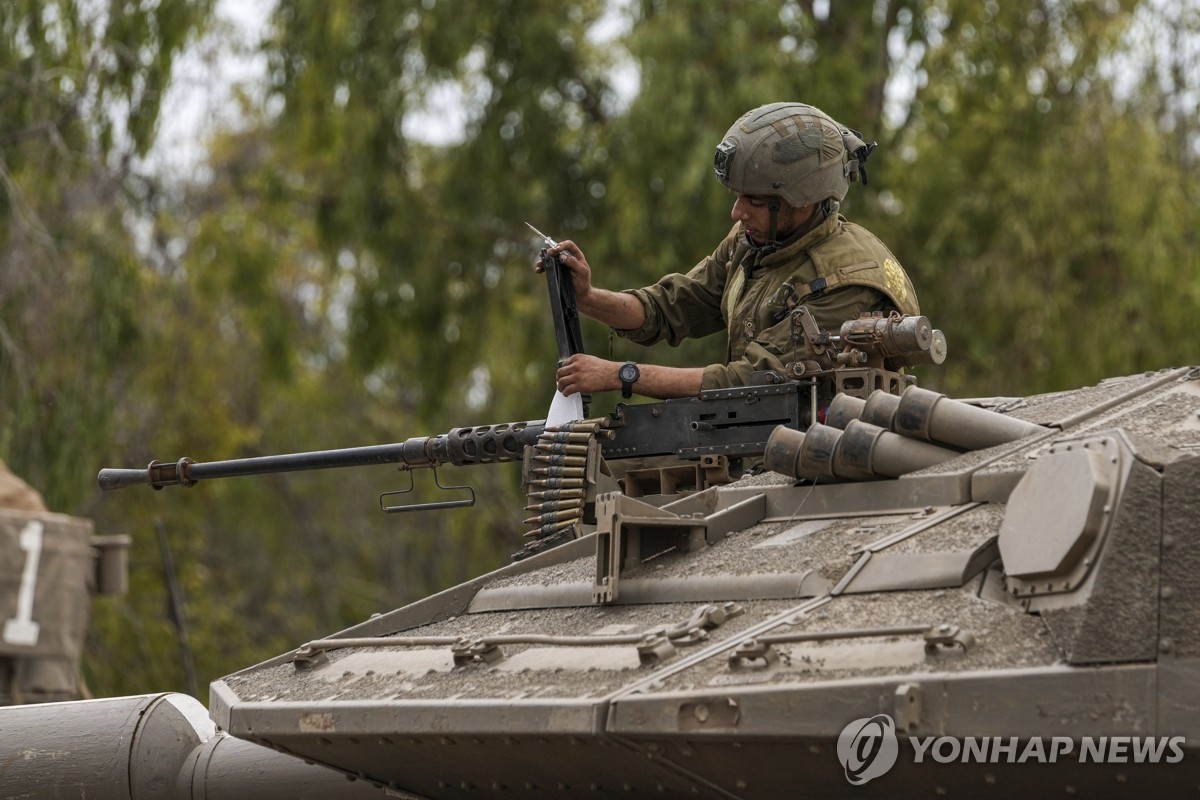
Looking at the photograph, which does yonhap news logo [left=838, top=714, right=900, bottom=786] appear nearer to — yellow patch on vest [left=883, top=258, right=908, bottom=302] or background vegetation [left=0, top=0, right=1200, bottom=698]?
yellow patch on vest [left=883, top=258, right=908, bottom=302]

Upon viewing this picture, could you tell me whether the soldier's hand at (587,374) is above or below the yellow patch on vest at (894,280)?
below

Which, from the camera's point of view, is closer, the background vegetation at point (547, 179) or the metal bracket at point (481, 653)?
the metal bracket at point (481, 653)

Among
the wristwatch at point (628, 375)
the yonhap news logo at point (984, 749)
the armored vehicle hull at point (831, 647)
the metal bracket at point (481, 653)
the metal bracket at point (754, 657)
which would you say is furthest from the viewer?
the wristwatch at point (628, 375)

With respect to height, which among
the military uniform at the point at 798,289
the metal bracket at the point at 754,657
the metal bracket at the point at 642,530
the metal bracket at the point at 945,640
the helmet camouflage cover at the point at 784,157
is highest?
the helmet camouflage cover at the point at 784,157

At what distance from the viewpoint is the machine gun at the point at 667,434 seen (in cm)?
678

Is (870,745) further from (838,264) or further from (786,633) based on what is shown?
(838,264)

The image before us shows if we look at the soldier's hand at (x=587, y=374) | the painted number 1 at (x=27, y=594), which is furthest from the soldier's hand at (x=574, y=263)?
the painted number 1 at (x=27, y=594)

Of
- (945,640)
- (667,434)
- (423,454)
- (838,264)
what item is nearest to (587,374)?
(667,434)

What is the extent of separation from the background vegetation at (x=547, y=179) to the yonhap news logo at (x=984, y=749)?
34.9 ft

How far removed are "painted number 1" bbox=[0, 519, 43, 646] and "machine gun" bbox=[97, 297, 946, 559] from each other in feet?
14.7

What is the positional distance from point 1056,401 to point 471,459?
7.89ft

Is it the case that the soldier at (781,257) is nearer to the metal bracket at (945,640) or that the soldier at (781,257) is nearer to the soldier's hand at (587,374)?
the soldier's hand at (587,374)

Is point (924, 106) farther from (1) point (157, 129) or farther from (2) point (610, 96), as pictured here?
(1) point (157, 129)

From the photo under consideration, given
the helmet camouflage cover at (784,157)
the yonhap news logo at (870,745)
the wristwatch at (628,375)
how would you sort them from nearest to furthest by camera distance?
the yonhap news logo at (870,745) → the helmet camouflage cover at (784,157) → the wristwatch at (628,375)
